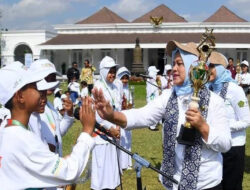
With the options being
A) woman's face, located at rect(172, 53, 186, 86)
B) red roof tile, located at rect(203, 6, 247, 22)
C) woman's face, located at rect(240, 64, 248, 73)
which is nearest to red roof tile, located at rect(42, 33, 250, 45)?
red roof tile, located at rect(203, 6, 247, 22)

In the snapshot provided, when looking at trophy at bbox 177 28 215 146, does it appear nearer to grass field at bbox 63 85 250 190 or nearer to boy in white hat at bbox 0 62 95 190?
boy in white hat at bbox 0 62 95 190

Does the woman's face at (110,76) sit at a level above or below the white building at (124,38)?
below

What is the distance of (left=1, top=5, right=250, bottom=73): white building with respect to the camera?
116 ft

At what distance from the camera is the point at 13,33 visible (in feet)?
151

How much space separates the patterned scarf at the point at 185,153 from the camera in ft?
9.66

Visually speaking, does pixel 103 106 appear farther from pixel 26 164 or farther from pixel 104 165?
pixel 104 165

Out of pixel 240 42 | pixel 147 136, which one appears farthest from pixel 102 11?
pixel 147 136

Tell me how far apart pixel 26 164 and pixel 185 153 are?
1.30m

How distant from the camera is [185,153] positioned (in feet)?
9.80

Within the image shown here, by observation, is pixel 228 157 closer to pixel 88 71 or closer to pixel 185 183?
pixel 185 183

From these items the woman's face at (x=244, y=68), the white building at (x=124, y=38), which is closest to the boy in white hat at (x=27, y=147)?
the woman's face at (x=244, y=68)

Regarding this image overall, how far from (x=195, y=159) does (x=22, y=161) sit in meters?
1.36

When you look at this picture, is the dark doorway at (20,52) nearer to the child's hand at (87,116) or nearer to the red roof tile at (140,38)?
the red roof tile at (140,38)

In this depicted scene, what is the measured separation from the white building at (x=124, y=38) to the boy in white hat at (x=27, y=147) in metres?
31.6
